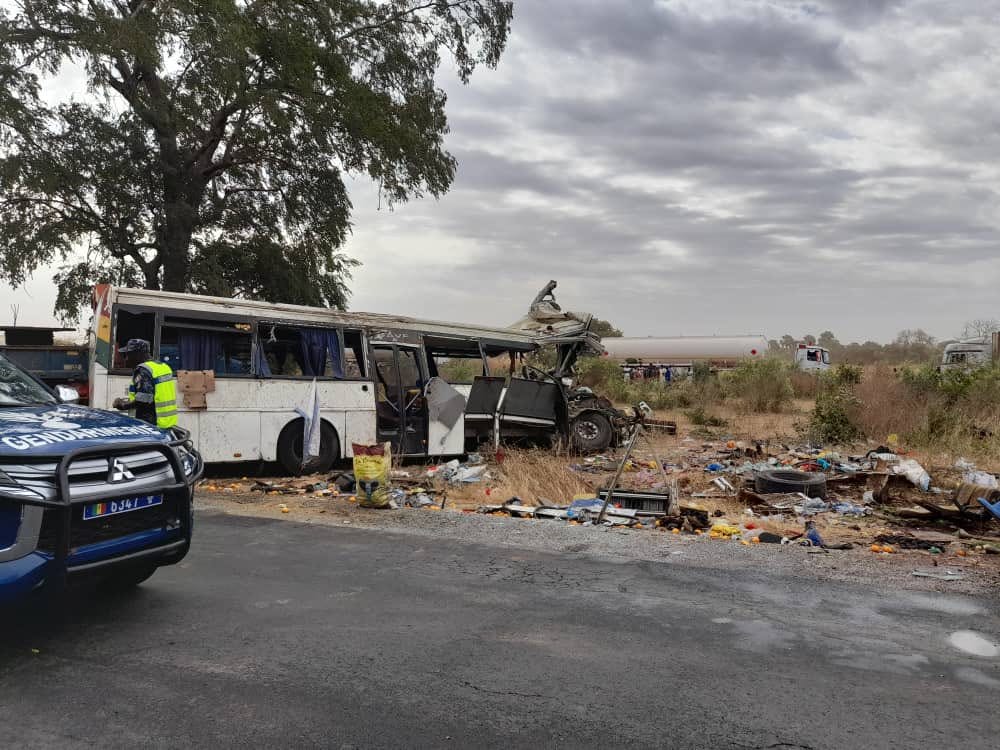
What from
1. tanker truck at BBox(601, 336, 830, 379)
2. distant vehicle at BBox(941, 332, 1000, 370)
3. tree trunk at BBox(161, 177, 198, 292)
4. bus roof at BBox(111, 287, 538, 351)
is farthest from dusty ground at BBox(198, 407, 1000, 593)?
tanker truck at BBox(601, 336, 830, 379)

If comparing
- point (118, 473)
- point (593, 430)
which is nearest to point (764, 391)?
point (593, 430)

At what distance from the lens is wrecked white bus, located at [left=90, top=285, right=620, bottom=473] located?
10.2 metres

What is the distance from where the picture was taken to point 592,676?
3959 mm

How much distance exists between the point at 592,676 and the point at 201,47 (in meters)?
17.8

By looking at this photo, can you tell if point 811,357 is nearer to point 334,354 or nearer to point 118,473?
point 334,354

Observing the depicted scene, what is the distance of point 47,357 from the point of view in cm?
1242

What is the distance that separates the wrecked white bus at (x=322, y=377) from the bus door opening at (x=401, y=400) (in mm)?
16

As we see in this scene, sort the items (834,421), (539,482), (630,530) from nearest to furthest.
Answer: (630,530), (539,482), (834,421)

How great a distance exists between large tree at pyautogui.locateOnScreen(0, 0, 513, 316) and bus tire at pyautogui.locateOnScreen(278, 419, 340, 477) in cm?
987

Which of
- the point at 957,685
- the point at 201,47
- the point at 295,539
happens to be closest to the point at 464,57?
→ the point at 201,47

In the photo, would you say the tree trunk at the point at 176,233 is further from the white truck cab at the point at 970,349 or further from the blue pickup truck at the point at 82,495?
the white truck cab at the point at 970,349

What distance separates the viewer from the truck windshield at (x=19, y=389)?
5023 millimetres

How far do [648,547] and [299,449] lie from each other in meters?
5.68

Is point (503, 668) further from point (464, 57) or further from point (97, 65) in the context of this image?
point (464, 57)
